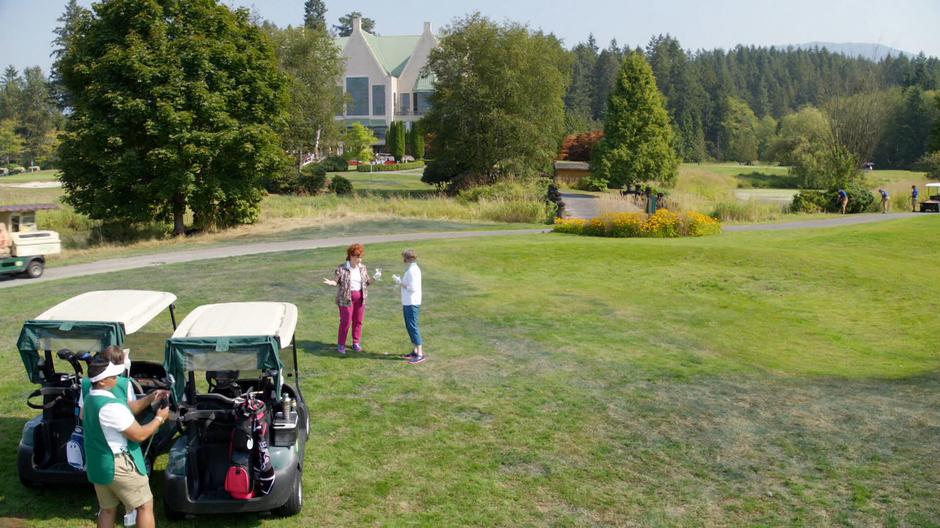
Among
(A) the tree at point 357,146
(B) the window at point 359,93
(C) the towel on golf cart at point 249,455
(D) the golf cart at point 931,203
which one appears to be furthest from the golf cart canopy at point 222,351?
(B) the window at point 359,93

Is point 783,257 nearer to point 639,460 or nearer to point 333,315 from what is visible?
point 333,315

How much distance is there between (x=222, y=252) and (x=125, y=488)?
922 inches

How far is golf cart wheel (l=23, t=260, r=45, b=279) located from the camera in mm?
24609

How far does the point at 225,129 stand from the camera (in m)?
35.7

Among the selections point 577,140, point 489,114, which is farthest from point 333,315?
point 577,140

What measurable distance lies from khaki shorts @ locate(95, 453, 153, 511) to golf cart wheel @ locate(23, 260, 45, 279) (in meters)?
20.6

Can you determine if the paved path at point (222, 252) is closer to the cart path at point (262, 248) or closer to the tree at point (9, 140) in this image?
the cart path at point (262, 248)

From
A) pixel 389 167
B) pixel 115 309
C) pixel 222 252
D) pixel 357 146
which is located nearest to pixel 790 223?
pixel 222 252

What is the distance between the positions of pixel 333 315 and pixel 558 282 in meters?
7.56

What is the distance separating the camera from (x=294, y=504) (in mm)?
7691

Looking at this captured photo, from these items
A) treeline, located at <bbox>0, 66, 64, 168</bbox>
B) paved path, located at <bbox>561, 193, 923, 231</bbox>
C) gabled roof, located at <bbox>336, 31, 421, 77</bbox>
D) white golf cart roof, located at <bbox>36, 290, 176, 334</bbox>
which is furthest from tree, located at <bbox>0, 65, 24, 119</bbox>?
white golf cart roof, located at <bbox>36, 290, 176, 334</bbox>

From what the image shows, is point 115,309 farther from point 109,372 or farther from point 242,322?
point 109,372

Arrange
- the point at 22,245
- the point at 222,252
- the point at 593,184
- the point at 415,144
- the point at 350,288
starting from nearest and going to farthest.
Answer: the point at 350,288 → the point at 22,245 → the point at 222,252 → the point at 593,184 → the point at 415,144

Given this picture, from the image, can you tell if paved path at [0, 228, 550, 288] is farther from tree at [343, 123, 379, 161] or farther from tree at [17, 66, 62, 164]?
tree at [17, 66, 62, 164]
